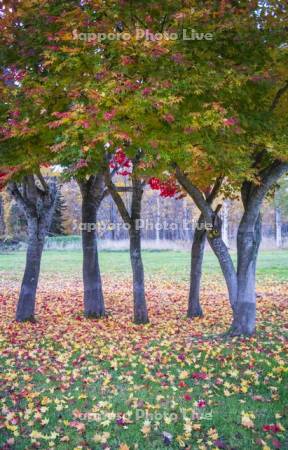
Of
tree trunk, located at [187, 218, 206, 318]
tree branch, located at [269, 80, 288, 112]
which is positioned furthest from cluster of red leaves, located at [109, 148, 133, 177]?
tree branch, located at [269, 80, 288, 112]

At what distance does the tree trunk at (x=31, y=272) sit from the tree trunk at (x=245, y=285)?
455 cm

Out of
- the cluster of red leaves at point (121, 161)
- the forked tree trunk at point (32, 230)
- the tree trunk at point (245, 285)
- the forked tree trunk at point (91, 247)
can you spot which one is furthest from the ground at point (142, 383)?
the cluster of red leaves at point (121, 161)

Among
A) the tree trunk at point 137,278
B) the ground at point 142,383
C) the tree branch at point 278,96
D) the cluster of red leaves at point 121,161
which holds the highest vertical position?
the tree branch at point 278,96

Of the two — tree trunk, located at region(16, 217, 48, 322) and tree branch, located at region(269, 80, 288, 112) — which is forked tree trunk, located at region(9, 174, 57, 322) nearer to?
tree trunk, located at region(16, 217, 48, 322)

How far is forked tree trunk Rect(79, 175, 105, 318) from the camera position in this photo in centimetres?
1041

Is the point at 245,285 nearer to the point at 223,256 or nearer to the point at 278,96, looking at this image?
the point at 223,256

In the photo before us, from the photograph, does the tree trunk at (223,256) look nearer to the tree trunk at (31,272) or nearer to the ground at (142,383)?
the ground at (142,383)

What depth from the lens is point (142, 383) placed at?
222 inches

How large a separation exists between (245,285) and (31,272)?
4875 mm

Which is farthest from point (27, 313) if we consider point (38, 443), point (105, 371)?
point (38, 443)

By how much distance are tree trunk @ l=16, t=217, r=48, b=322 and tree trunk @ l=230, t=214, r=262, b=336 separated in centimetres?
455

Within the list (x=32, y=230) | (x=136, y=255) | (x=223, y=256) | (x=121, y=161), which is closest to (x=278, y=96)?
(x=223, y=256)

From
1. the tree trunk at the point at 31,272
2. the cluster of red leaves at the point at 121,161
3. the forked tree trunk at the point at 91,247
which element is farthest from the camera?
the forked tree trunk at the point at 91,247

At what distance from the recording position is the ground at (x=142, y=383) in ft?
13.6
